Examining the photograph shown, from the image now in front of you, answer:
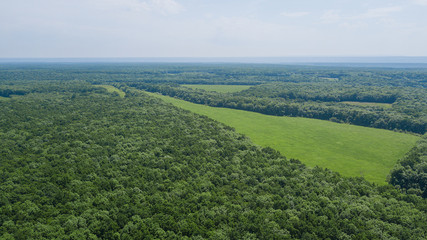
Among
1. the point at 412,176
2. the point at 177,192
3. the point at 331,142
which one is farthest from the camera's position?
the point at 331,142

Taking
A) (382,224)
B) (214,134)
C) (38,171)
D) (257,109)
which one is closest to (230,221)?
(382,224)

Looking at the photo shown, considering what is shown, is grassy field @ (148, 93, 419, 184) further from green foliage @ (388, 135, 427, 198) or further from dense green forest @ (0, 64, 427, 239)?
dense green forest @ (0, 64, 427, 239)

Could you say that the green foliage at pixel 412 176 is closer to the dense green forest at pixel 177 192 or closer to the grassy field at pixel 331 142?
the dense green forest at pixel 177 192

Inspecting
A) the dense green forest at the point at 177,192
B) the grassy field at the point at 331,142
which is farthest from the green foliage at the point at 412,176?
the grassy field at the point at 331,142

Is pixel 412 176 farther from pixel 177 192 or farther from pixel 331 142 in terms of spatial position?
pixel 177 192

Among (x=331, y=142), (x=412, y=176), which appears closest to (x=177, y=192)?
(x=412, y=176)
